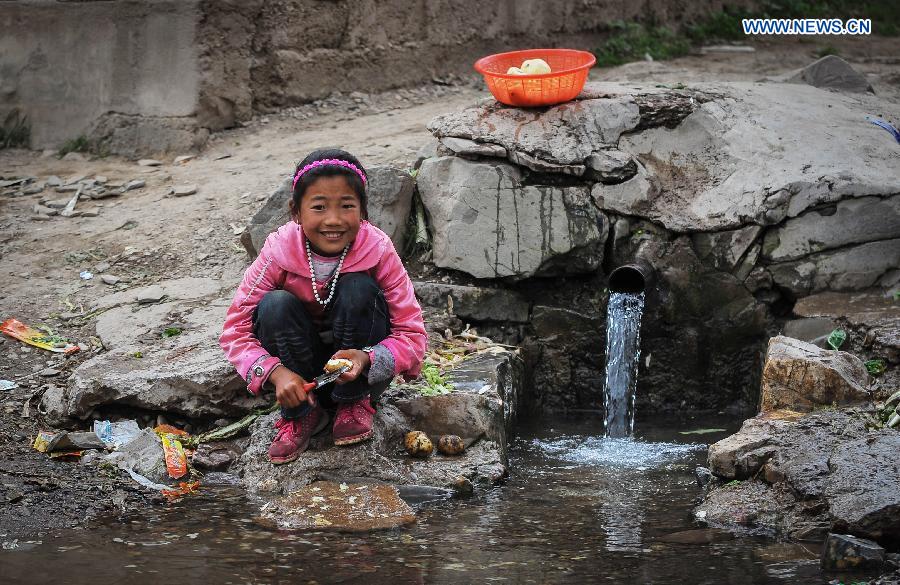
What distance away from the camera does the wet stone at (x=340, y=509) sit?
3.78 metres

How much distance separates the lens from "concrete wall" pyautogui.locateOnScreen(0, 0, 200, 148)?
7.72 m

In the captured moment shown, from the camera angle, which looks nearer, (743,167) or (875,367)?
(875,367)

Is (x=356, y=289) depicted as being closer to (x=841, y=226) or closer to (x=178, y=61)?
(x=841, y=226)

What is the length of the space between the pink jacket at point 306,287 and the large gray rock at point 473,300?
5.04 feet

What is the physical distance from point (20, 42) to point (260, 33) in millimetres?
1860

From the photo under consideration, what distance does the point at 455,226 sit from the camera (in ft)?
19.0

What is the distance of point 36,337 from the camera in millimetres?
5285

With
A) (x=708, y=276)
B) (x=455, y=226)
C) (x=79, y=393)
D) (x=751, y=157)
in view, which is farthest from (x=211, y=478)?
(x=751, y=157)

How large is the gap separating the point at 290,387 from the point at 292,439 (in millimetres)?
397

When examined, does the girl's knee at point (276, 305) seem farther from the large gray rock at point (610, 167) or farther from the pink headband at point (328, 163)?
the large gray rock at point (610, 167)

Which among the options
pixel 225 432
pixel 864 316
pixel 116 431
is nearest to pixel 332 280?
pixel 225 432

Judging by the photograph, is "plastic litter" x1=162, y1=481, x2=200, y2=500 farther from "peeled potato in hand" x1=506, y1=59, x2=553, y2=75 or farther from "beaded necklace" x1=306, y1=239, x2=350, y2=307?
"peeled potato in hand" x1=506, y1=59, x2=553, y2=75

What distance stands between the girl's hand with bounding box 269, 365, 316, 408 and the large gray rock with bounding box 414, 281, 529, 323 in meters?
1.83

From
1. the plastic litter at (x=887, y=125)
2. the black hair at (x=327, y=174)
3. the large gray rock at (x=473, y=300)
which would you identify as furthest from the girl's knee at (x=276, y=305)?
the plastic litter at (x=887, y=125)
